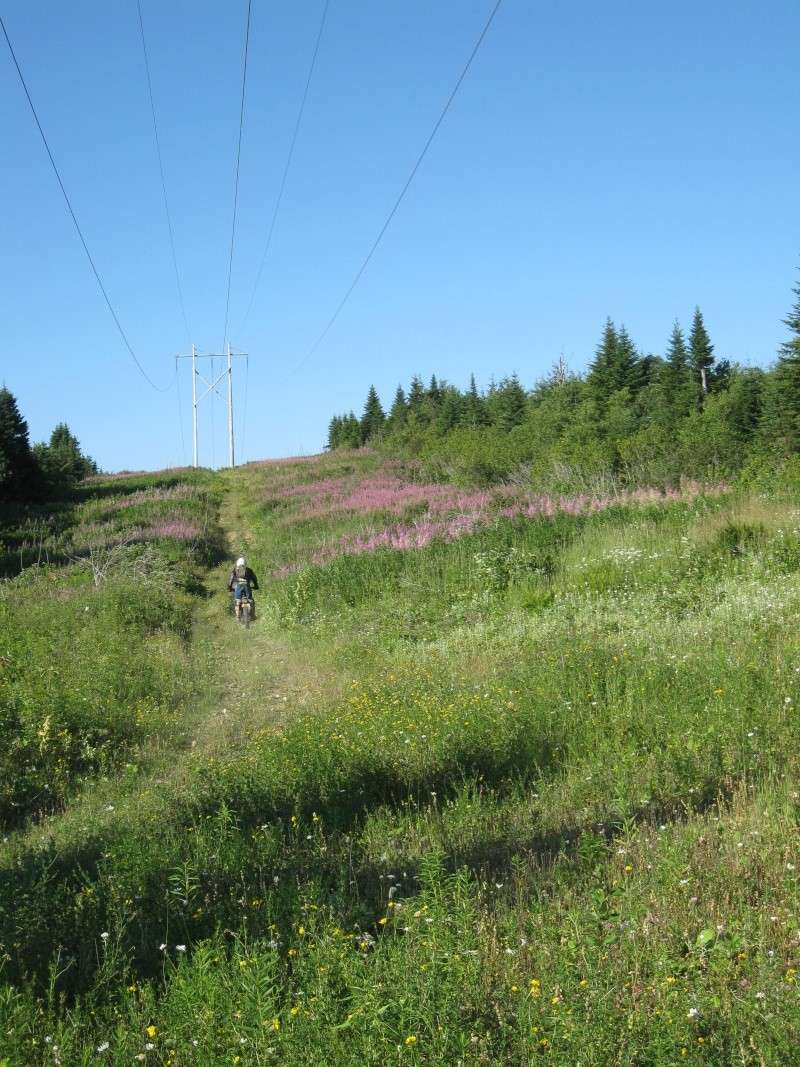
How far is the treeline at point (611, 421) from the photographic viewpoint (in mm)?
23125

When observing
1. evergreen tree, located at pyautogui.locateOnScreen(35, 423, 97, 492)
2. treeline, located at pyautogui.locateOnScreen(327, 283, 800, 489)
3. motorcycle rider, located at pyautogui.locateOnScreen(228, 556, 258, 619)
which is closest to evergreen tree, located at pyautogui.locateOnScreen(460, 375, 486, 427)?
treeline, located at pyautogui.locateOnScreen(327, 283, 800, 489)

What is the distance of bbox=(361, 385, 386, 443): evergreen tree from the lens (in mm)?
82250

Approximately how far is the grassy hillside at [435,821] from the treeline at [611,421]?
364 inches

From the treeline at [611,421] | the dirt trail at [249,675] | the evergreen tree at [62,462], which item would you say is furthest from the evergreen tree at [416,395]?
the dirt trail at [249,675]

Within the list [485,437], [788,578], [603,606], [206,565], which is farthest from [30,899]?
[485,437]

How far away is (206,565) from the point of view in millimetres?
22109

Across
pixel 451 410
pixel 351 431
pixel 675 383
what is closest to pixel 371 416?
pixel 351 431

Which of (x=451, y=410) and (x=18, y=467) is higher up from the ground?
(x=451, y=410)

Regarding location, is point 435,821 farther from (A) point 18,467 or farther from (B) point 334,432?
(B) point 334,432

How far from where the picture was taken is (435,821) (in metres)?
5.37

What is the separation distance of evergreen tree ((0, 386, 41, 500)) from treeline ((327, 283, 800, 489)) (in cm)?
1671

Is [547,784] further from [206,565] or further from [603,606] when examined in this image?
[206,565]

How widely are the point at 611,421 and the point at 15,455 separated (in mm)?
30950

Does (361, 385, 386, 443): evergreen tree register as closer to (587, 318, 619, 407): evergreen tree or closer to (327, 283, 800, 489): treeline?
(327, 283, 800, 489): treeline
